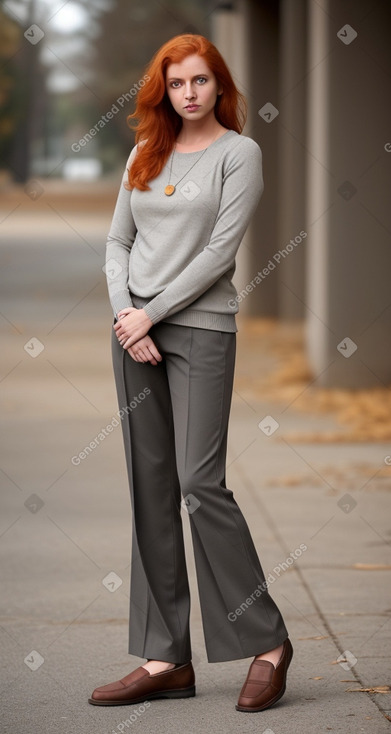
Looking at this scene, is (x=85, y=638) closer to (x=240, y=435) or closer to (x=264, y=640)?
(x=264, y=640)

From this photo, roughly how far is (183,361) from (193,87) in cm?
83

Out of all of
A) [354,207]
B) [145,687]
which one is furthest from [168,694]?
[354,207]

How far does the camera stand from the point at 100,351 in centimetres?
1327

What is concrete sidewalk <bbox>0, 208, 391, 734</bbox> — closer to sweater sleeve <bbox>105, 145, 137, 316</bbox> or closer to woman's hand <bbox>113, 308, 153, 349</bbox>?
woman's hand <bbox>113, 308, 153, 349</bbox>

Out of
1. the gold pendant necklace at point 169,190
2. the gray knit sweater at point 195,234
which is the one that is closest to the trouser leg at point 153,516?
the gray knit sweater at point 195,234

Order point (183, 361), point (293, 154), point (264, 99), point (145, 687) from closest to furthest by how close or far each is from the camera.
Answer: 1. point (183, 361)
2. point (145, 687)
3. point (293, 154)
4. point (264, 99)

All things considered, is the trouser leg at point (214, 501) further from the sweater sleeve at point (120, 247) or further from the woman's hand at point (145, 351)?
the sweater sleeve at point (120, 247)

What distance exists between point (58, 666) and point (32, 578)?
1147 mm

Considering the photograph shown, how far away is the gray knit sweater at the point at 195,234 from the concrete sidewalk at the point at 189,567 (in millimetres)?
1210

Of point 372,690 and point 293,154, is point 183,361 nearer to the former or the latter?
point 372,690

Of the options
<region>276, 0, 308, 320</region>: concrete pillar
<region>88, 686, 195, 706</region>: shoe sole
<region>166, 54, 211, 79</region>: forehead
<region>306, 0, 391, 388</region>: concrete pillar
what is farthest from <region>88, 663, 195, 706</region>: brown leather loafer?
<region>276, 0, 308, 320</region>: concrete pillar

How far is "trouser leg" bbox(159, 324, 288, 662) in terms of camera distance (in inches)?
154

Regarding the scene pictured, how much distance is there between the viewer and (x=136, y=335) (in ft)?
12.8

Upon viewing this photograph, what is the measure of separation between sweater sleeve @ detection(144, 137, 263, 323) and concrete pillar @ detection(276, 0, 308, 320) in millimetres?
11457
